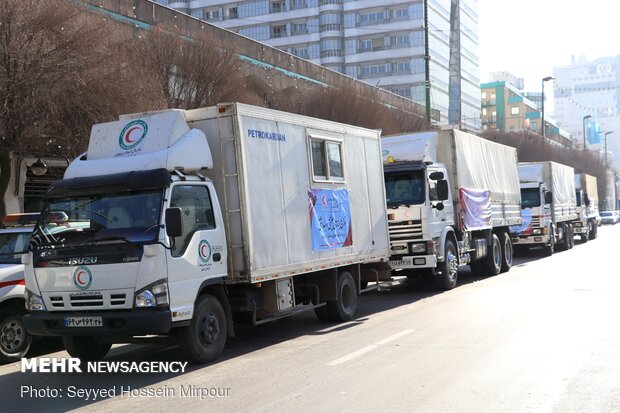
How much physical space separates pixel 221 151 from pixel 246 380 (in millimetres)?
3056

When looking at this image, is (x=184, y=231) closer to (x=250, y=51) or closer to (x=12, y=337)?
(x=12, y=337)

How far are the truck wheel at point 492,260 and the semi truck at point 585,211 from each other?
15.6m

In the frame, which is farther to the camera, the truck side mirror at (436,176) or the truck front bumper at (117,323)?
the truck side mirror at (436,176)

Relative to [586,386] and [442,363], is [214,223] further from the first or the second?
[586,386]

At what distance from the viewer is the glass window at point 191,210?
7.73 meters

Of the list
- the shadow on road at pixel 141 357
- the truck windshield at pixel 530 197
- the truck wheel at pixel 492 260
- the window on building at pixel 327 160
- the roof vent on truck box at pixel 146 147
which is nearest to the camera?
the shadow on road at pixel 141 357

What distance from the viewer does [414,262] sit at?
46.6 feet

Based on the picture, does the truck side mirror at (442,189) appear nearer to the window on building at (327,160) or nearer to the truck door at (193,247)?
the window on building at (327,160)

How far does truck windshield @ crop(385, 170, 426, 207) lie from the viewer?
14.4 meters

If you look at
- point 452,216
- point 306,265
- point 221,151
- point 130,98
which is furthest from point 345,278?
point 130,98

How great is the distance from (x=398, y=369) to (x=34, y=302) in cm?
433

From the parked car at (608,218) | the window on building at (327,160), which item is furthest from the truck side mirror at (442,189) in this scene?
the parked car at (608,218)

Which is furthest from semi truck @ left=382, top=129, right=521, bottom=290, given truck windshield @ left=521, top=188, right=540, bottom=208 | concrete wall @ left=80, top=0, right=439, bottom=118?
concrete wall @ left=80, top=0, right=439, bottom=118

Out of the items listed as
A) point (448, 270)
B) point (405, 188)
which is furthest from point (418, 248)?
point (405, 188)
